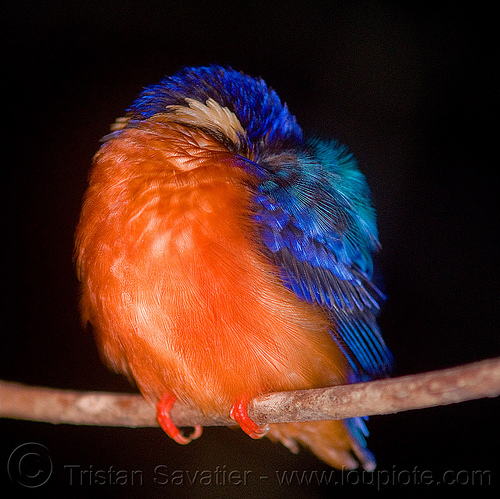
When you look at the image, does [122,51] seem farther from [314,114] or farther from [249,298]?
[249,298]

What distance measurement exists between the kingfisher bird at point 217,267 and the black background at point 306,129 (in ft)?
0.49

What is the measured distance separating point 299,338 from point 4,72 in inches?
38.2

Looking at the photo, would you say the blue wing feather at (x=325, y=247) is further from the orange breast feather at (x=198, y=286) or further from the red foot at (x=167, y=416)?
the red foot at (x=167, y=416)

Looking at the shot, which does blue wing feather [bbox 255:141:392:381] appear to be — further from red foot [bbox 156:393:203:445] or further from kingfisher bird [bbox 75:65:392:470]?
red foot [bbox 156:393:203:445]

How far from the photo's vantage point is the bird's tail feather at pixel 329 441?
42.6 inches

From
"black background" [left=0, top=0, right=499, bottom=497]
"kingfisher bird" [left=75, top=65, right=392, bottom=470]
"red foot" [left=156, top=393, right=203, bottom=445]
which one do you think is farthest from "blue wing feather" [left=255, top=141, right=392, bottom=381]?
"red foot" [left=156, top=393, right=203, bottom=445]

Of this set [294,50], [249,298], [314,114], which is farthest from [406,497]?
[294,50]

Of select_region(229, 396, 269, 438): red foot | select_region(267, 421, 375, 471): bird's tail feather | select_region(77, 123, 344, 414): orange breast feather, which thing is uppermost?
select_region(77, 123, 344, 414): orange breast feather

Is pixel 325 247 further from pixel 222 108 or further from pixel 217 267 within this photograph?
pixel 222 108

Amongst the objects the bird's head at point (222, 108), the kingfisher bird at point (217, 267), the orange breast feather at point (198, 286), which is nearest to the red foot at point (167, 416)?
the kingfisher bird at point (217, 267)

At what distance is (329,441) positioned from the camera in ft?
3.66

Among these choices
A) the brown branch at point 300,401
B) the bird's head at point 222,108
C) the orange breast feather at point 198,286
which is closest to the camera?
the brown branch at point 300,401

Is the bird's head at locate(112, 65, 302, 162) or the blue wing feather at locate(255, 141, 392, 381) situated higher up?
the bird's head at locate(112, 65, 302, 162)

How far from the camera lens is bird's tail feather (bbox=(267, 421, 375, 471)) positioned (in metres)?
1.08
